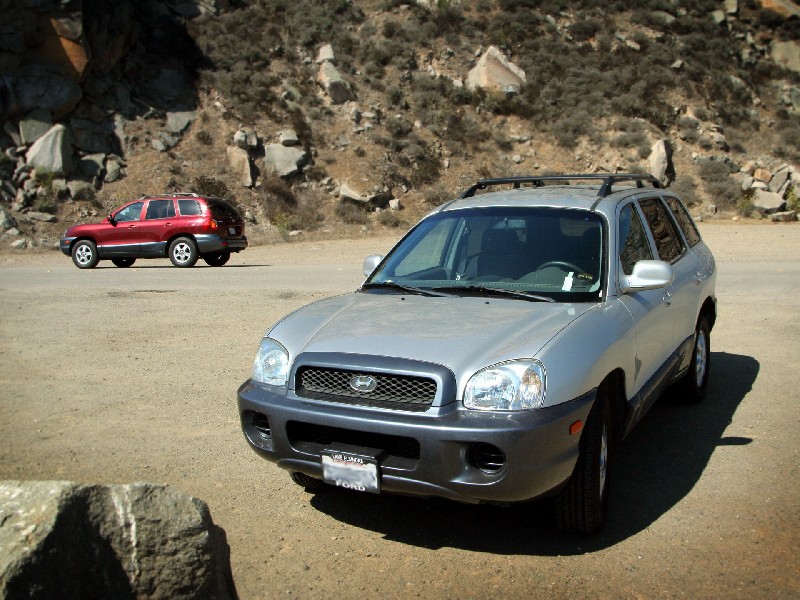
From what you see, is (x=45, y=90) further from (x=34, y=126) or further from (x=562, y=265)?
(x=562, y=265)

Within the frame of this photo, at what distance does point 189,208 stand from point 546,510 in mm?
17596

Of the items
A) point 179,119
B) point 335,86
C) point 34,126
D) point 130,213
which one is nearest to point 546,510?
point 130,213

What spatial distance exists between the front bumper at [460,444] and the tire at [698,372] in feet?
9.39

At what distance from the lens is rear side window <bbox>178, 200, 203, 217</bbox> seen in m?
20.6

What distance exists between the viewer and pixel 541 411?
3.75m

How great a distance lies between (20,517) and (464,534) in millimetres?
2450

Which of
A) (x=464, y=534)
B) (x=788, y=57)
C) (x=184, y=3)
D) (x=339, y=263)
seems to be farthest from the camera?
(x=788, y=57)

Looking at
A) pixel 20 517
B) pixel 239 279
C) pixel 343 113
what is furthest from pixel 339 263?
pixel 343 113

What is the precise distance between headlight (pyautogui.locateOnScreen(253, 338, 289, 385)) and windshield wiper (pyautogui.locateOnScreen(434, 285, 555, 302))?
112cm

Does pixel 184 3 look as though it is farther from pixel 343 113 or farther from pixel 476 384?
pixel 476 384

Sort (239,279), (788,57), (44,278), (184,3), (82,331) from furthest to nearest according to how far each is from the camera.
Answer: (788,57), (184,3), (44,278), (239,279), (82,331)

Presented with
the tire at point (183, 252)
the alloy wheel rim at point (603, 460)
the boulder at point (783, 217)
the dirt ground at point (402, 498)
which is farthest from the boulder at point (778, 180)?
the alloy wheel rim at point (603, 460)

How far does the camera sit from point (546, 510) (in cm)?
453

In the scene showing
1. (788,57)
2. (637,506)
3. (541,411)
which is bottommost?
(637,506)
